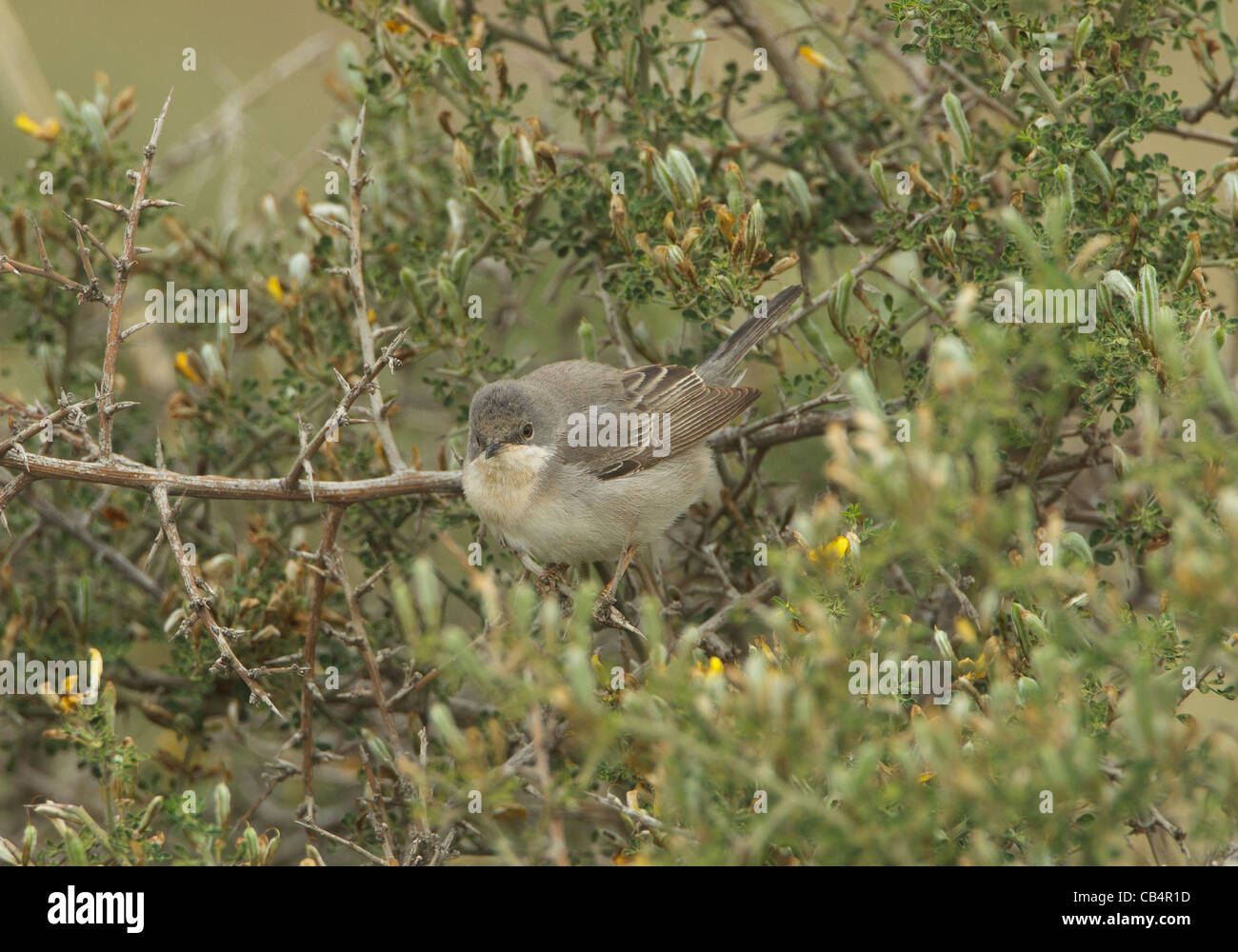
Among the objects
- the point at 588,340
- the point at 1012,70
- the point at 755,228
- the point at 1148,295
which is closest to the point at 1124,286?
the point at 1148,295

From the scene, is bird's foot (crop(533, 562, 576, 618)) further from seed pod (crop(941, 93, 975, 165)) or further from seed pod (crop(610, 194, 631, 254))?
seed pod (crop(941, 93, 975, 165))

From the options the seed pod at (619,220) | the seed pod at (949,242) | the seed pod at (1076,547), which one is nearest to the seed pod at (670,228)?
the seed pod at (619,220)

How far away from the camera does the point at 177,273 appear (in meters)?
4.95

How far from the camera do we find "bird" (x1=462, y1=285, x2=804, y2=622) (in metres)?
4.03

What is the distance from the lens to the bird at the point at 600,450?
13.2 feet

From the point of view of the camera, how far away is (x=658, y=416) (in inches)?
175

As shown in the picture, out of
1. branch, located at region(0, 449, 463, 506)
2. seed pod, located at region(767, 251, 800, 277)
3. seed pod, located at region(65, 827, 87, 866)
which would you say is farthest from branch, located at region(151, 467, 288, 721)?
seed pod, located at region(767, 251, 800, 277)

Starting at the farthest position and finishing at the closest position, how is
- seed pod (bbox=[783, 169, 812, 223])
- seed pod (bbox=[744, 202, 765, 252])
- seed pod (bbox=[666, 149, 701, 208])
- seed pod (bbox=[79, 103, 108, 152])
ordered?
1. seed pod (bbox=[79, 103, 108, 152])
2. seed pod (bbox=[783, 169, 812, 223])
3. seed pod (bbox=[666, 149, 701, 208])
4. seed pod (bbox=[744, 202, 765, 252])

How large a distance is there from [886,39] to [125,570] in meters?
3.86

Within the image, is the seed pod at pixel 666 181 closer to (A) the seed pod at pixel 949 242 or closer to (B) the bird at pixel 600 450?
(B) the bird at pixel 600 450

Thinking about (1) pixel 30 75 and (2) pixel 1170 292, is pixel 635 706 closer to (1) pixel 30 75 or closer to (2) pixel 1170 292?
(2) pixel 1170 292

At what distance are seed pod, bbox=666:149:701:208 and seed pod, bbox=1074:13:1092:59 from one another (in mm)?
1284

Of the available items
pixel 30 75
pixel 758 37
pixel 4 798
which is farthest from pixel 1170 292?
pixel 30 75

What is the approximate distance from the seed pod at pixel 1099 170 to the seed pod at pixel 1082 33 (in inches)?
13.2
